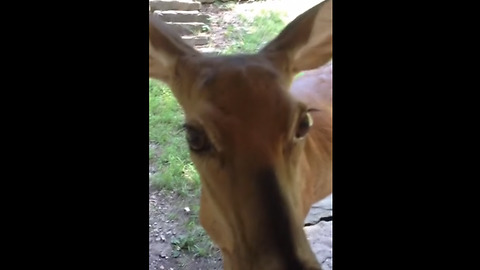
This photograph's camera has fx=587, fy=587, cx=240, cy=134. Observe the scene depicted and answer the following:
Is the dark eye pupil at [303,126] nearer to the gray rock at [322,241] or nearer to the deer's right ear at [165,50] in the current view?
the deer's right ear at [165,50]

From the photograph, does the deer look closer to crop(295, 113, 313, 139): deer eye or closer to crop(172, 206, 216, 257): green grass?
crop(295, 113, 313, 139): deer eye

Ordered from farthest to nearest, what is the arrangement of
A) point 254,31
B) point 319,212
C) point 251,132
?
point 254,31
point 319,212
point 251,132

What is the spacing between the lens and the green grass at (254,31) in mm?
2496

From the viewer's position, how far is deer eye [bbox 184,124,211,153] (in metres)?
1.09

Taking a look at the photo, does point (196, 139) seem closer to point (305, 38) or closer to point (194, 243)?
point (305, 38)

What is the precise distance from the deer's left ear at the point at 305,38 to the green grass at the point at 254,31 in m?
1.10

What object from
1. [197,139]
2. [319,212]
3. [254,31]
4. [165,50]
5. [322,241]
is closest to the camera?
[197,139]

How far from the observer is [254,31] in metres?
2.71

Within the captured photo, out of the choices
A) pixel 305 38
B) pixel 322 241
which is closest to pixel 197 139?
pixel 305 38

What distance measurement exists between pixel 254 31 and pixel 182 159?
70cm

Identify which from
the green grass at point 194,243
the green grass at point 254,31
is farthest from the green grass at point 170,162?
the green grass at point 254,31

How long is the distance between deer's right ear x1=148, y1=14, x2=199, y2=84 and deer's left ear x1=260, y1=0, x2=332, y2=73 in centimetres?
17

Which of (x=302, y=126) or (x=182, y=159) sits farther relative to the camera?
(x=182, y=159)
